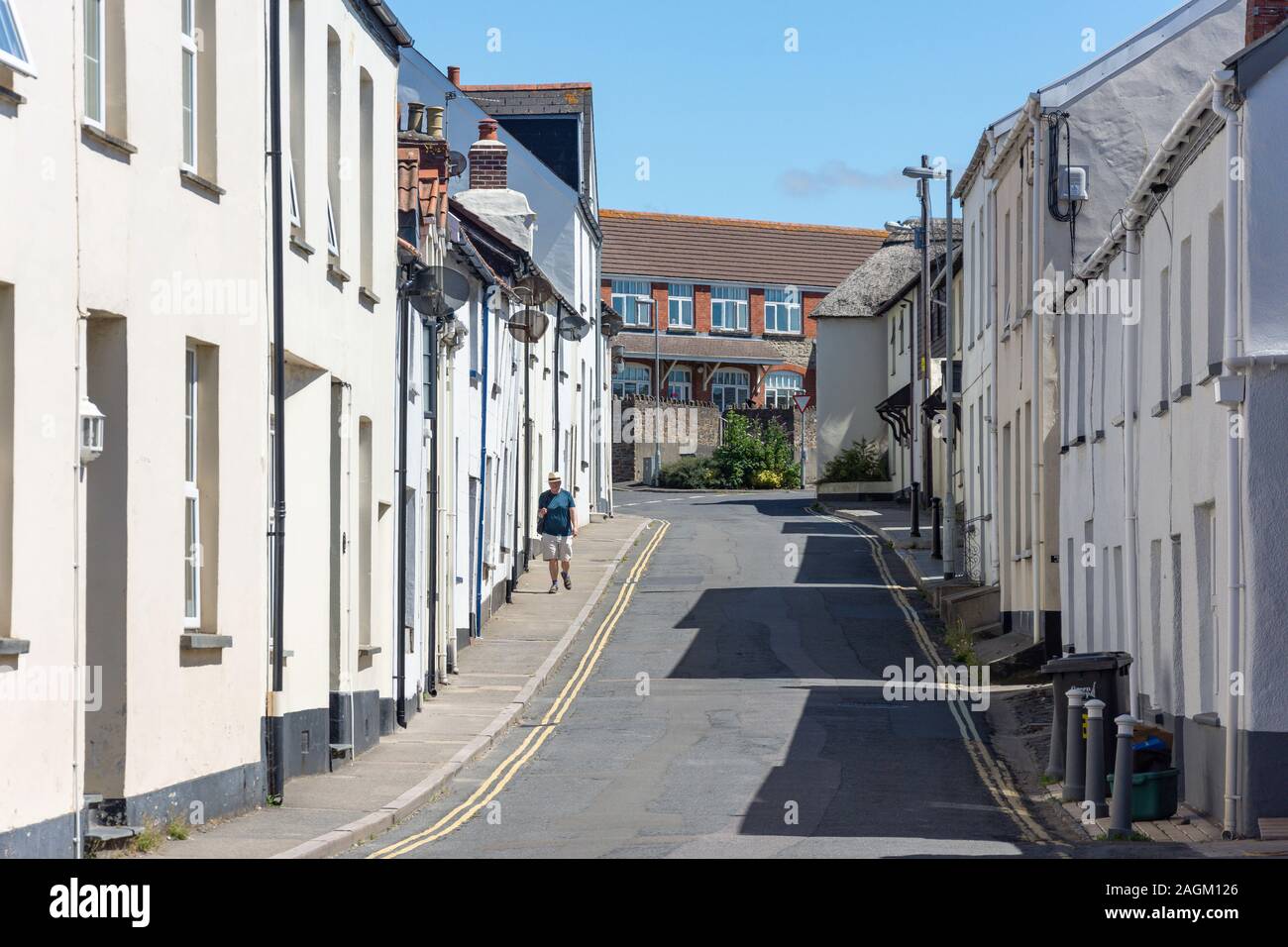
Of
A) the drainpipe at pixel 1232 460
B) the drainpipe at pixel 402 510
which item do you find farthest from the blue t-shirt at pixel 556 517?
the drainpipe at pixel 1232 460

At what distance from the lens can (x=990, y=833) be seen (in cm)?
1349

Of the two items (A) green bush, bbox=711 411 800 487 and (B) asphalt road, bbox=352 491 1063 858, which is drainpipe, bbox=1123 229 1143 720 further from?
(A) green bush, bbox=711 411 800 487

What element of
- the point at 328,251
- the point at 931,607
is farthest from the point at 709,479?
the point at 328,251

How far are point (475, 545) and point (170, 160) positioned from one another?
46.6 feet

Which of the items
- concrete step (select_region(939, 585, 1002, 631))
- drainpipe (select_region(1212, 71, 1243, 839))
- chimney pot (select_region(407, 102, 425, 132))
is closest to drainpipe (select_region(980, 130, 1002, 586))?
concrete step (select_region(939, 585, 1002, 631))

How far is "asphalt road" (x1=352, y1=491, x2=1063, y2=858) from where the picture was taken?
42.6 ft

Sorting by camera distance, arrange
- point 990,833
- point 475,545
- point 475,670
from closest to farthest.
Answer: point 990,833
point 475,670
point 475,545

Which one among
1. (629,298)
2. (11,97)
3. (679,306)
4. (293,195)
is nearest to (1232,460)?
(293,195)

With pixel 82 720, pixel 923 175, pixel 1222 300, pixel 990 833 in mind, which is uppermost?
pixel 923 175

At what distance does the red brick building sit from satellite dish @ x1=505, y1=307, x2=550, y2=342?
47010mm

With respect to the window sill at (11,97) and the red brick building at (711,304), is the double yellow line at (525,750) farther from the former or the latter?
the red brick building at (711,304)

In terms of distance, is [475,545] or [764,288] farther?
[764,288]

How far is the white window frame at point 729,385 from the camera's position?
7912 cm
